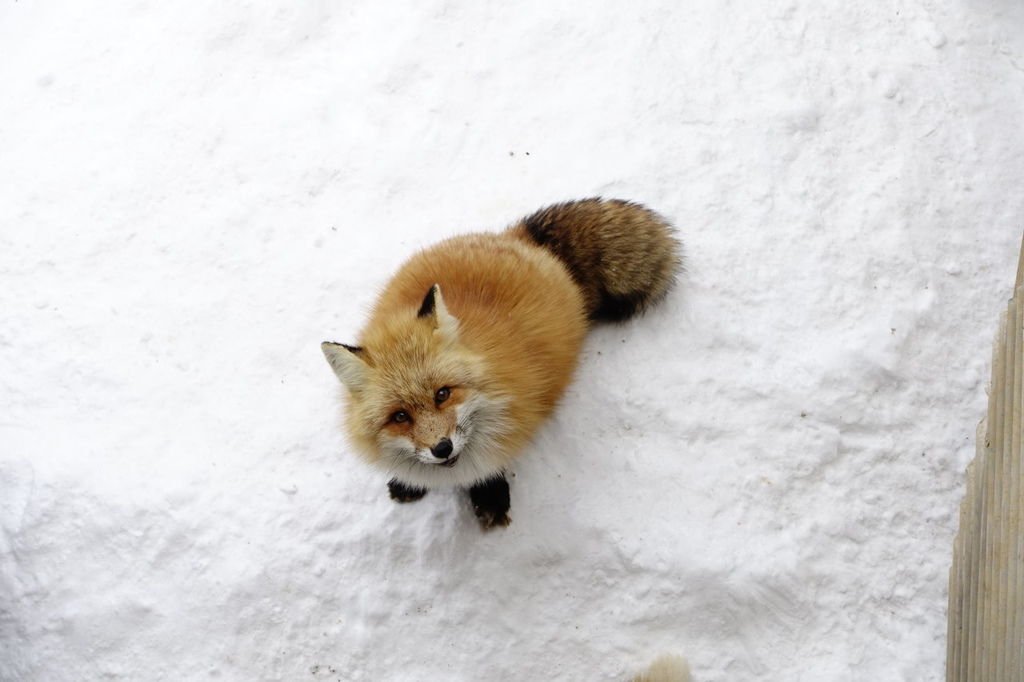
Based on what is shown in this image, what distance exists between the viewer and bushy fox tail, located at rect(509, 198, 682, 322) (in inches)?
124

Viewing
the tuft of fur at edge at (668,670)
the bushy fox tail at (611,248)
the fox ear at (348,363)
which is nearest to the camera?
the fox ear at (348,363)

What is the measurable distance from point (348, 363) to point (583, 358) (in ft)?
3.62

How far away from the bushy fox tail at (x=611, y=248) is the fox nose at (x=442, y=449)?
1053 millimetres

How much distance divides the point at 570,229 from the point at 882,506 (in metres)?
1.55

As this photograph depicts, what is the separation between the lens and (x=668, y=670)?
276 cm

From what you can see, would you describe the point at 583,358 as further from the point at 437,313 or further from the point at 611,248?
the point at 437,313

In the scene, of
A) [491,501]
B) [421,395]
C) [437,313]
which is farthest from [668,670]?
[437,313]

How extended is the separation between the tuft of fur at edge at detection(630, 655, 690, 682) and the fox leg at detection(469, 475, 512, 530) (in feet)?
2.31

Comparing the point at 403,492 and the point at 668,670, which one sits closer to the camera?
the point at 668,670

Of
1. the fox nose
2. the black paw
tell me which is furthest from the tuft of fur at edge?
the fox nose

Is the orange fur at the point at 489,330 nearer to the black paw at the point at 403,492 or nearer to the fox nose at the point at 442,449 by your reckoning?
the fox nose at the point at 442,449

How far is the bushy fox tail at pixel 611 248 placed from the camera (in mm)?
3143

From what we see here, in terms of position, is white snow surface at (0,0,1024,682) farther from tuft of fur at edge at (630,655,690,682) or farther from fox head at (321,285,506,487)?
fox head at (321,285,506,487)

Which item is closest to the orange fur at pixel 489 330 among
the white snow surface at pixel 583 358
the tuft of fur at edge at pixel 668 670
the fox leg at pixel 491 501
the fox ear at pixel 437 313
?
the fox ear at pixel 437 313
